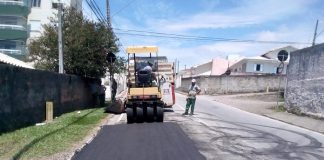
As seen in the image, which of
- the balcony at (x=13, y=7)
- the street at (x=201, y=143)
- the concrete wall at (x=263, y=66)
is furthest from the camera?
the concrete wall at (x=263, y=66)

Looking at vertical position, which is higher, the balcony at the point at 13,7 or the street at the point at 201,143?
the balcony at the point at 13,7

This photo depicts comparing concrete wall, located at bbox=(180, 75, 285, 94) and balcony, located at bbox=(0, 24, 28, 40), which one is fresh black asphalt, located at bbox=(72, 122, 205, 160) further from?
balcony, located at bbox=(0, 24, 28, 40)

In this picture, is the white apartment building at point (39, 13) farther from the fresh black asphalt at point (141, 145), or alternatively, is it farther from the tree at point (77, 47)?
the fresh black asphalt at point (141, 145)

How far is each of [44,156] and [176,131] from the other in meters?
5.33

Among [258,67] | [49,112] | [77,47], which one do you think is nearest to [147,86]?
[49,112]

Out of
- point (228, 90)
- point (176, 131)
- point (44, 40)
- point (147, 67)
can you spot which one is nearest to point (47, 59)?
point (44, 40)

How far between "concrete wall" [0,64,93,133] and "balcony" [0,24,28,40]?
102 feet

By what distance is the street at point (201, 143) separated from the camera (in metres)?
10.2

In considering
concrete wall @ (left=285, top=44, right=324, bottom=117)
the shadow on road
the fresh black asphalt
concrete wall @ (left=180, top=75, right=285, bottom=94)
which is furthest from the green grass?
concrete wall @ (left=180, top=75, right=285, bottom=94)

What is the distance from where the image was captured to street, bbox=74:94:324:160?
1023cm

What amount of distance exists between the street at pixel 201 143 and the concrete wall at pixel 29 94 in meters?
3.09

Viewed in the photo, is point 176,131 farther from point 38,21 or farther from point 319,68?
point 38,21

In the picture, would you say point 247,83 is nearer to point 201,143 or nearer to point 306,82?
point 306,82

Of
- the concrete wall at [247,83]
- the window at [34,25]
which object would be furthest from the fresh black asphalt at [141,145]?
the window at [34,25]
